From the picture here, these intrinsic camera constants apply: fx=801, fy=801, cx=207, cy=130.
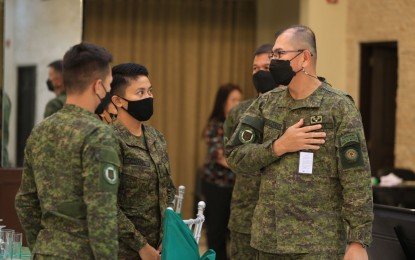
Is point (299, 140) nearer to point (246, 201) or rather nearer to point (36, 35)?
point (246, 201)

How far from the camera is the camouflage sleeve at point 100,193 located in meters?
2.86

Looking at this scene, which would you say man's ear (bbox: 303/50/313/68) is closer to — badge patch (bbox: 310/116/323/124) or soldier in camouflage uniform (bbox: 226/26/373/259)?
soldier in camouflage uniform (bbox: 226/26/373/259)

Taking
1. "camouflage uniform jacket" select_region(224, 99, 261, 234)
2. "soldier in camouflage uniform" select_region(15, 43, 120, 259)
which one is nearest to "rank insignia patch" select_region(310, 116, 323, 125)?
"soldier in camouflage uniform" select_region(15, 43, 120, 259)

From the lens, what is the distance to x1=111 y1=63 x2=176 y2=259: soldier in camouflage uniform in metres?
3.58

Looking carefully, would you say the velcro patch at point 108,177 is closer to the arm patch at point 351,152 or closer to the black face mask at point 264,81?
the arm patch at point 351,152

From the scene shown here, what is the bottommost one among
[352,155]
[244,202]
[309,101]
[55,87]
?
[244,202]

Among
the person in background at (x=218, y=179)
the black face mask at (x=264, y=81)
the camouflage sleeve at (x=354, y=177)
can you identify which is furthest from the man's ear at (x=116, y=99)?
the person in background at (x=218, y=179)

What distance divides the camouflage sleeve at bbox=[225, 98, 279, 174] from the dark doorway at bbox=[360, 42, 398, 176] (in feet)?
16.8

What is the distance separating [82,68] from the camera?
299cm

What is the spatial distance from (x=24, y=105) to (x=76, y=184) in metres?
3.31

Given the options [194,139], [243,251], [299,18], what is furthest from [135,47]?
[243,251]

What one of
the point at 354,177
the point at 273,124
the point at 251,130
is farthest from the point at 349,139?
the point at 251,130

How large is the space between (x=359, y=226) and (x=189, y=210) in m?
6.18

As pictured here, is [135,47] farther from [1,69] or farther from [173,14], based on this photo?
[1,69]
